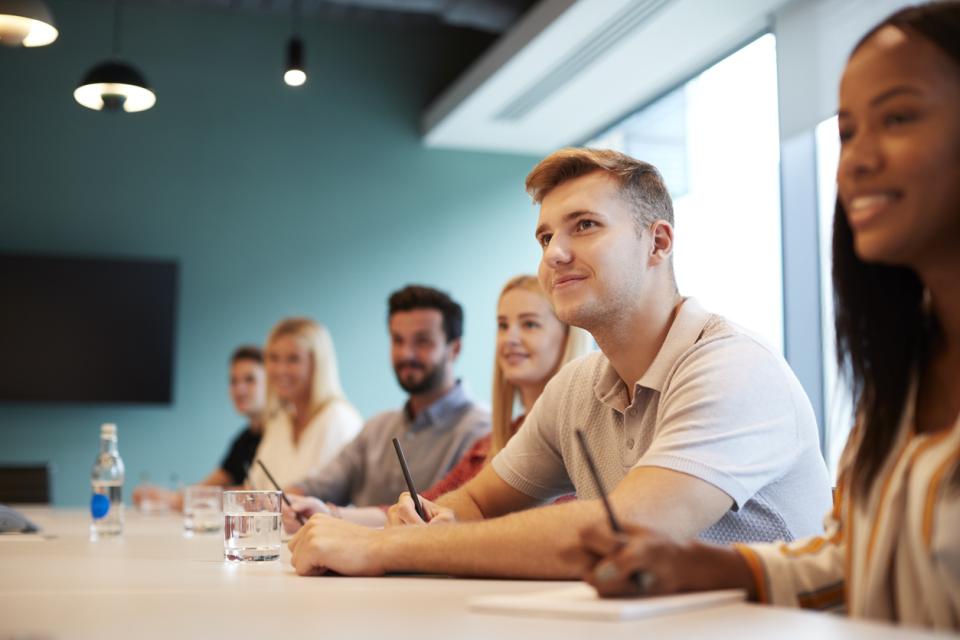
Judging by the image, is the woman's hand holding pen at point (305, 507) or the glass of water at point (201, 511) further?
the glass of water at point (201, 511)

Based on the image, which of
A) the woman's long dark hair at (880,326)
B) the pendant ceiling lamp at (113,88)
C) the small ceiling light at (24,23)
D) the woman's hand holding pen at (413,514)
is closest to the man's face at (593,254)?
the woman's hand holding pen at (413,514)

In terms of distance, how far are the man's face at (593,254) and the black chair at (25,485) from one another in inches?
153

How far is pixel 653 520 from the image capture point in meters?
1.39

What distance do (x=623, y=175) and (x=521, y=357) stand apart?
3.19 feet

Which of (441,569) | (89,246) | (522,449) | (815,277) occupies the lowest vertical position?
(441,569)

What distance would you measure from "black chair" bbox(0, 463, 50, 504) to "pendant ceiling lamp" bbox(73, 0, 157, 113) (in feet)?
6.42

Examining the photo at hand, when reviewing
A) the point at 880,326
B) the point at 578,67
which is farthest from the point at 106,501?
the point at 578,67

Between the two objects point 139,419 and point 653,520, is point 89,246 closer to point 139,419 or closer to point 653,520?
point 139,419

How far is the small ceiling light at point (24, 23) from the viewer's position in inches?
120

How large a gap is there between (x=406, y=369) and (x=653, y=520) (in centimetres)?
222

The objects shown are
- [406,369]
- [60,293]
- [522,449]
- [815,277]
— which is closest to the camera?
[522,449]

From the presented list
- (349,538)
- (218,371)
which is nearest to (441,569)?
(349,538)

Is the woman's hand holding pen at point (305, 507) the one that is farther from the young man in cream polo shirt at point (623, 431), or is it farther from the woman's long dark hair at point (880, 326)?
the woman's long dark hair at point (880, 326)

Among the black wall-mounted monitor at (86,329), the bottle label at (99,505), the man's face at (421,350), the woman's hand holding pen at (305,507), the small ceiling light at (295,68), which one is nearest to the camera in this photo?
the woman's hand holding pen at (305,507)
